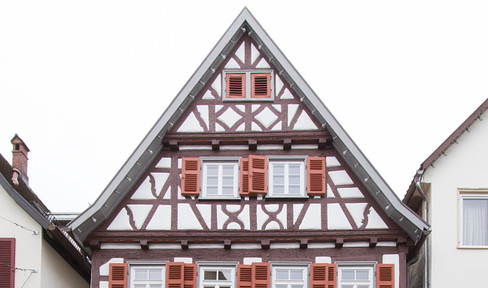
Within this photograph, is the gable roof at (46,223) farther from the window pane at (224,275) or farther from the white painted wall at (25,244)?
the window pane at (224,275)

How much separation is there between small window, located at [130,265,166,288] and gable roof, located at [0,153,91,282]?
65.3 inches

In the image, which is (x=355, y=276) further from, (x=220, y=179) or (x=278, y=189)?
(x=220, y=179)

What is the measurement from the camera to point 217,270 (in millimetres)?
27375

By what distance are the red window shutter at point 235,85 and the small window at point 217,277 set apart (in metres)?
4.49

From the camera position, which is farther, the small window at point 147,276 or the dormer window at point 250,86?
the dormer window at point 250,86

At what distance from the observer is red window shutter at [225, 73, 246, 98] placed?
28438 mm

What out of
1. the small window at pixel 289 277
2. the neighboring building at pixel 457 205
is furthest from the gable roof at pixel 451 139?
the small window at pixel 289 277

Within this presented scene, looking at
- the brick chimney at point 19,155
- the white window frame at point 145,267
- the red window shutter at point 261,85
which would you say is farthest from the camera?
the brick chimney at point 19,155

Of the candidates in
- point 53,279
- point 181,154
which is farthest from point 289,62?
point 53,279

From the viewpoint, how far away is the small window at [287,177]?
27.8 m

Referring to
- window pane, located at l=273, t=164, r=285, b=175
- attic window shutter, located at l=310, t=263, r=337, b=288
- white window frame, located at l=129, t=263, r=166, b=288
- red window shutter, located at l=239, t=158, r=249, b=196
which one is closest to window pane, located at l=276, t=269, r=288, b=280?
attic window shutter, located at l=310, t=263, r=337, b=288

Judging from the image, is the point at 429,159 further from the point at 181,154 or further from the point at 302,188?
the point at 181,154

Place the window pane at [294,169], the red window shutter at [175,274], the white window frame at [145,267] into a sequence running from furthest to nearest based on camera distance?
the window pane at [294,169] < the white window frame at [145,267] < the red window shutter at [175,274]

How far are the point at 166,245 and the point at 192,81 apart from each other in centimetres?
Answer: 421
